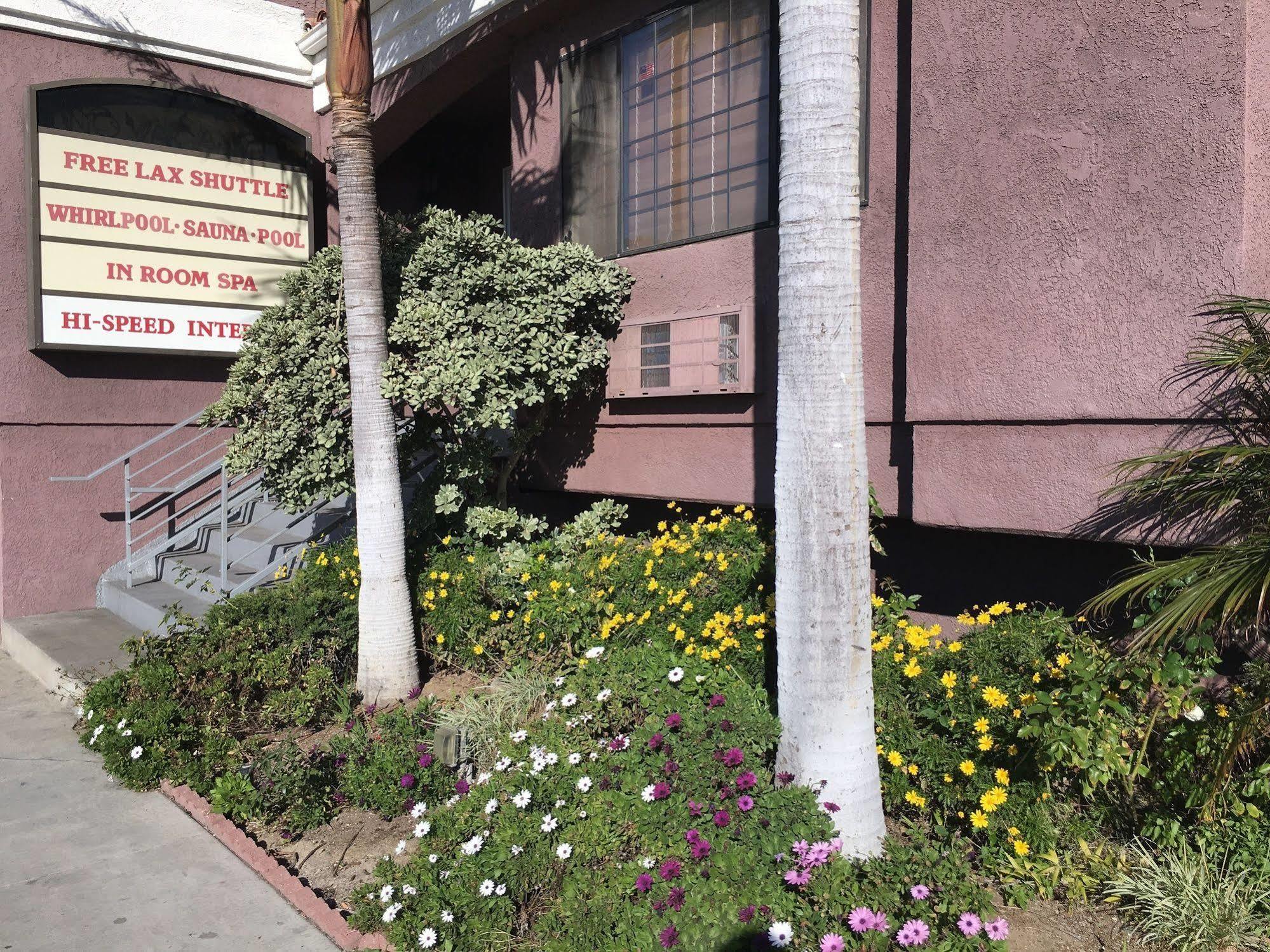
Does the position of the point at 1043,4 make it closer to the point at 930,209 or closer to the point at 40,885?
the point at 930,209

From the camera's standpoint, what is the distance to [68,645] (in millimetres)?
7793

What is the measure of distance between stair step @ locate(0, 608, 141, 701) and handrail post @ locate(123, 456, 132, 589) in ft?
1.48

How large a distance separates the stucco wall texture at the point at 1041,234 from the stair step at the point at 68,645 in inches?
204

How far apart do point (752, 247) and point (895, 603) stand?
250 centimetres

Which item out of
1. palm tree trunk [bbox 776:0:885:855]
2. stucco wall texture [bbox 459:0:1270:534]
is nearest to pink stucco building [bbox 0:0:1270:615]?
stucco wall texture [bbox 459:0:1270:534]

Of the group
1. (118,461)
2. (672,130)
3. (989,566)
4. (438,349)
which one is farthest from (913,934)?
(118,461)

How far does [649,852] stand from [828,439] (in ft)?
5.44

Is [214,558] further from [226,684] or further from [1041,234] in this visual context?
[1041,234]

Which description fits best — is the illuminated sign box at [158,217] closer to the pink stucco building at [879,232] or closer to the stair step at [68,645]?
the pink stucco building at [879,232]

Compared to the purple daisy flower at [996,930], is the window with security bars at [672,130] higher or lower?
higher

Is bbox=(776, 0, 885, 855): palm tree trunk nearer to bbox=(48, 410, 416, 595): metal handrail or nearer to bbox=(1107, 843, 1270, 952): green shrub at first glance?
bbox=(1107, 843, 1270, 952): green shrub

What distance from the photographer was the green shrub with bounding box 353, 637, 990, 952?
10.4ft

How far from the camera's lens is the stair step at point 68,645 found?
699 cm

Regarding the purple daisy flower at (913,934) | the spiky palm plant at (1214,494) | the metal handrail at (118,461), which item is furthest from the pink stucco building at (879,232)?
the purple daisy flower at (913,934)
